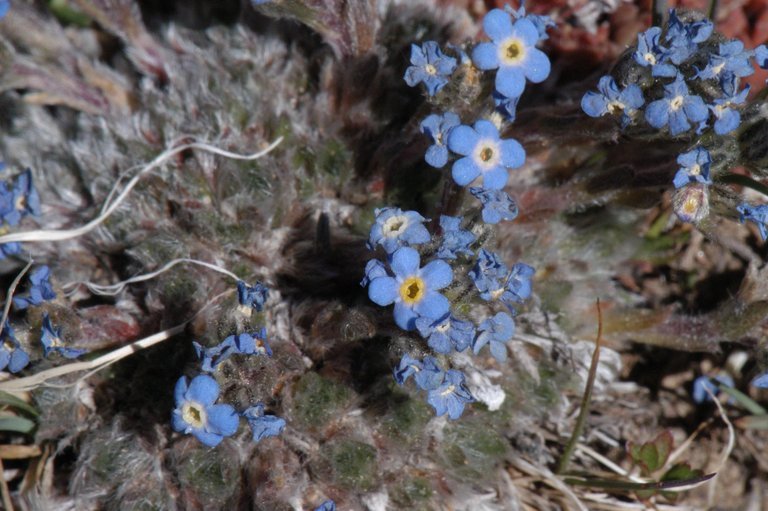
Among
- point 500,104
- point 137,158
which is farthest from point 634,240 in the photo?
point 137,158

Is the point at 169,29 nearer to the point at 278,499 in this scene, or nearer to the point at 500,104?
the point at 500,104

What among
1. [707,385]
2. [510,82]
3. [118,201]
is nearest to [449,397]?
[510,82]

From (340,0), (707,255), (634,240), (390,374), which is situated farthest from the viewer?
(707,255)

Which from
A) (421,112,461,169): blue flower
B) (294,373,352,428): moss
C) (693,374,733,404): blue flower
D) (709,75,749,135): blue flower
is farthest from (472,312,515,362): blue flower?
(693,374,733,404): blue flower

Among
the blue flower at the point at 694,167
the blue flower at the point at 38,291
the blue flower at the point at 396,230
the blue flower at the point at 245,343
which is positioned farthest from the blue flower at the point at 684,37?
the blue flower at the point at 38,291

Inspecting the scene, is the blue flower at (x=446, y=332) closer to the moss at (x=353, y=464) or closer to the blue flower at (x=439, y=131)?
the blue flower at (x=439, y=131)

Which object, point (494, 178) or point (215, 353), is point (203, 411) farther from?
point (494, 178)

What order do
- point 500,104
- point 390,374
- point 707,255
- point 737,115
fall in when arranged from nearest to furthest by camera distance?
1. point 737,115
2. point 500,104
3. point 390,374
4. point 707,255

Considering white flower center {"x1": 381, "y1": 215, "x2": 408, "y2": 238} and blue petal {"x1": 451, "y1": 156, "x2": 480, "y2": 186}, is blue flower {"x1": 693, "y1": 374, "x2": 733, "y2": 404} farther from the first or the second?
white flower center {"x1": 381, "y1": 215, "x2": 408, "y2": 238}
